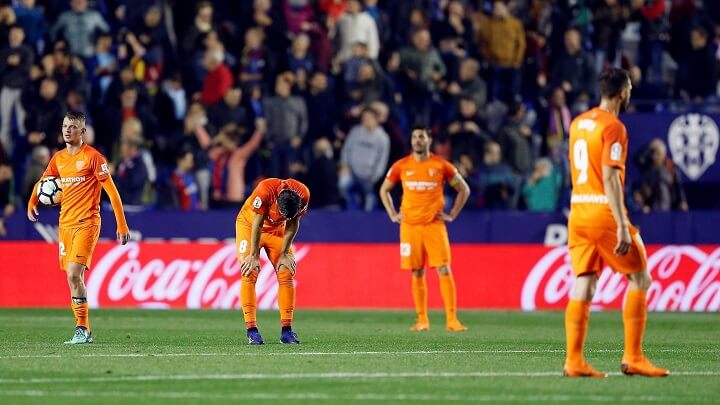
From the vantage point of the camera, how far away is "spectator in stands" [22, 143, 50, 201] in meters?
24.7

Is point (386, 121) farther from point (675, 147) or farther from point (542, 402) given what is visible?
point (542, 402)

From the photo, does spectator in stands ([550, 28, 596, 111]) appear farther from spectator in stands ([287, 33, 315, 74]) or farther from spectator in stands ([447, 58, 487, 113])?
spectator in stands ([287, 33, 315, 74])

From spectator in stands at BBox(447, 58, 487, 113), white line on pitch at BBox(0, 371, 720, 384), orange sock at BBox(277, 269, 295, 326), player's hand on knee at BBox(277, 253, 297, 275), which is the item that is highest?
spectator in stands at BBox(447, 58, 487, 113)

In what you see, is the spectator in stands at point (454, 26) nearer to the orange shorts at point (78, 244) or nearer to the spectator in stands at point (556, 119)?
the spectator in stands at point (556, 119)

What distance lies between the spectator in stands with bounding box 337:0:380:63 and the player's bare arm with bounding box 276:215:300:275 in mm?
11566

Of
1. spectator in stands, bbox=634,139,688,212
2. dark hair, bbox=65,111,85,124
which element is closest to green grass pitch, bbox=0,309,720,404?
dark hair, bbox=65,111,85,124

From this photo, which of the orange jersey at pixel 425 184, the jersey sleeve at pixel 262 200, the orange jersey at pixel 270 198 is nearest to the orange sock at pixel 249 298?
the orange jersey at pixel 270 198

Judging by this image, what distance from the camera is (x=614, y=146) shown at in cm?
1102

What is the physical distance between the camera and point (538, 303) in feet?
79.6

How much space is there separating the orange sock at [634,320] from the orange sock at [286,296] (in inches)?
197

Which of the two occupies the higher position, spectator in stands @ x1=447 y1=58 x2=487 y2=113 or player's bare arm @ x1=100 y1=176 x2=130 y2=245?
spectator in stands @ x1=447 y1=58 x2=487 y2=113

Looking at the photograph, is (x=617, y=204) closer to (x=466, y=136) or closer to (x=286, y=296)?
(x=286, y=296)

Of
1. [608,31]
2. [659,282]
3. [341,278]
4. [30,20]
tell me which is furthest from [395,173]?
[30,20]

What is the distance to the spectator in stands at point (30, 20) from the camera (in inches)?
1054
